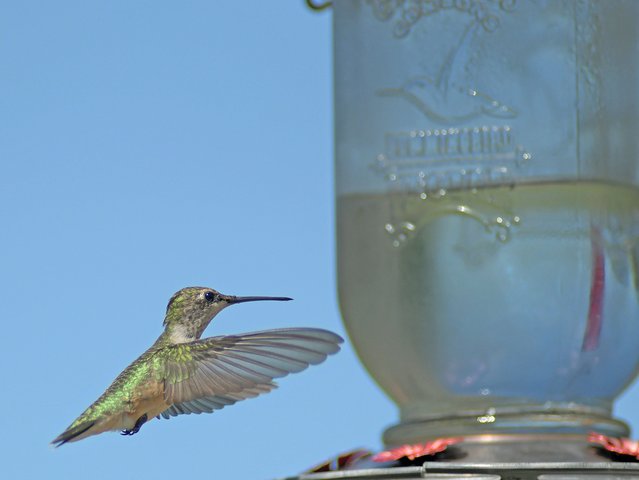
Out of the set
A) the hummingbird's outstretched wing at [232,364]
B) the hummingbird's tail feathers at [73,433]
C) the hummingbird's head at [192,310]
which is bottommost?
the hummingbird's tail feathers at [73,433]

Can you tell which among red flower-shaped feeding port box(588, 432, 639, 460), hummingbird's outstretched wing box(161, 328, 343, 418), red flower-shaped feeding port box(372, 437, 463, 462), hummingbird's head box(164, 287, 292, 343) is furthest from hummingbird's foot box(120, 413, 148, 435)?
red flower-shaped feeding port box(588, 432, 639, 460)

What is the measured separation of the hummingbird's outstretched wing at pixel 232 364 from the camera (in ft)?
13.6

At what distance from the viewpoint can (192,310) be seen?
495 cm

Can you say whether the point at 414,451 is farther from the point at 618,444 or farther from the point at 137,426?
the point at 137,426

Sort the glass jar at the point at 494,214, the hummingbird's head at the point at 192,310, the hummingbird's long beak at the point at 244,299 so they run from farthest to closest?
the hummingbird's head at the point at 192,310, the hummingbird's long beak at the point at 244,299, the glass jar at the point at 494,214

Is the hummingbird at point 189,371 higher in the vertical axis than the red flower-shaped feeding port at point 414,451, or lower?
higher

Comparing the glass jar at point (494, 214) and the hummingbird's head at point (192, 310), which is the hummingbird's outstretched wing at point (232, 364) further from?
the glass jar at point (494, 214)

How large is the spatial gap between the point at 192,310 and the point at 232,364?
1.47 feet

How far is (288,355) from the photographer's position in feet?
14.0

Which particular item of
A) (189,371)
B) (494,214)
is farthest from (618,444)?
(189,371)

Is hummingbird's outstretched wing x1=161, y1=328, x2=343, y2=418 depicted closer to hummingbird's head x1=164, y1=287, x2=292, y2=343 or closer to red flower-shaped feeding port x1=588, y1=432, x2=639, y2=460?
hummingbird's head x1=164, y1=287, x2=292, y2=343

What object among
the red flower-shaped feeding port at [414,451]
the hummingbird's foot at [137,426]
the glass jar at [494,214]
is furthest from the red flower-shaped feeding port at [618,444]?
the hummingbird's foot at [137,426]

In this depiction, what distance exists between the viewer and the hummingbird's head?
4863 mm

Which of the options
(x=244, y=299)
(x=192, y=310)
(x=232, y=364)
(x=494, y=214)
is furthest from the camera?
(x=192, y=310)
